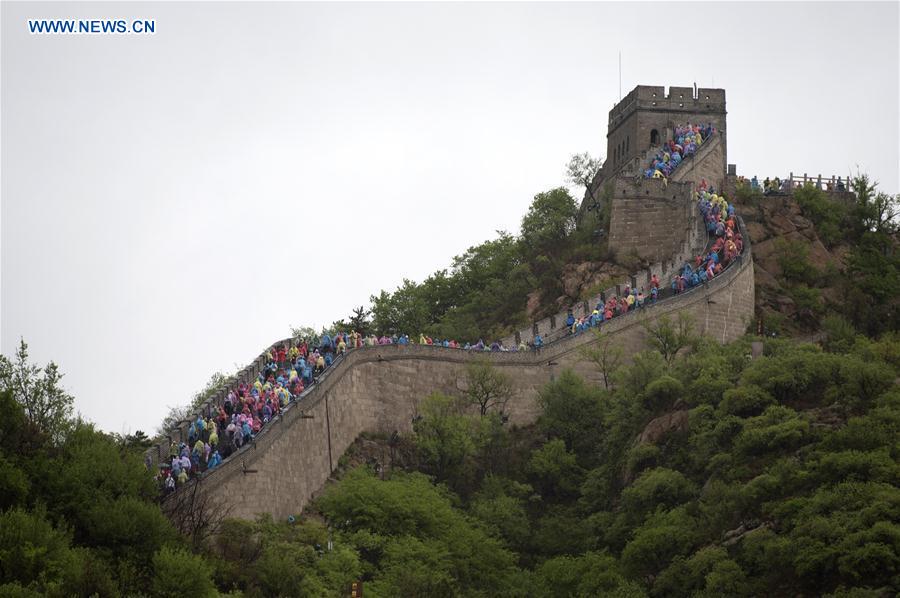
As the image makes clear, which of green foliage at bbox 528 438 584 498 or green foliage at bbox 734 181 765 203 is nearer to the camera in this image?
green foliage at bbox 528 438 584 498

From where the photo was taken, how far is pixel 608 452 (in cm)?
7856

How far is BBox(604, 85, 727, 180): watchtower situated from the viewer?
105000mm

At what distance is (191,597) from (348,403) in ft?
66.5

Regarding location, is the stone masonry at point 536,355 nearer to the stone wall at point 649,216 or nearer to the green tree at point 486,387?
the stone wall at point 649,216

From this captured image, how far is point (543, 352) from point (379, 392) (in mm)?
7680

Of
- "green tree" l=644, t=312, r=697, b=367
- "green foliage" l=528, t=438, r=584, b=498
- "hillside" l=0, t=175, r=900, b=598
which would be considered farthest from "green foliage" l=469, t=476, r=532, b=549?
"green tree" l=644, t=312, r=697, b=367

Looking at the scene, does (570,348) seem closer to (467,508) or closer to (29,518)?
(467,508)

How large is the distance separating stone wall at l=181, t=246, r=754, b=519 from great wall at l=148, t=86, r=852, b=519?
38 millimetres

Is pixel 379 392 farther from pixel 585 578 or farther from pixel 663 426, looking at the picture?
pixel 585 578

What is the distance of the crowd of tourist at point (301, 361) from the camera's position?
217 ft

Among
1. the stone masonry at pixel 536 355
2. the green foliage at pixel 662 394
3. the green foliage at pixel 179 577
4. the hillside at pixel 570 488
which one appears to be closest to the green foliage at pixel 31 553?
the hillside at pixel 570 488

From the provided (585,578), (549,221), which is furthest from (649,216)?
(585,578)

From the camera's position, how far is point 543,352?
272ft

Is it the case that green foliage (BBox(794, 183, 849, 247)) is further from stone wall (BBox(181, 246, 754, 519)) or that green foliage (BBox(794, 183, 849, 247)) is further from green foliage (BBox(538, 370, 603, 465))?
green foliage (BBox(538, 370, 603, 465))
